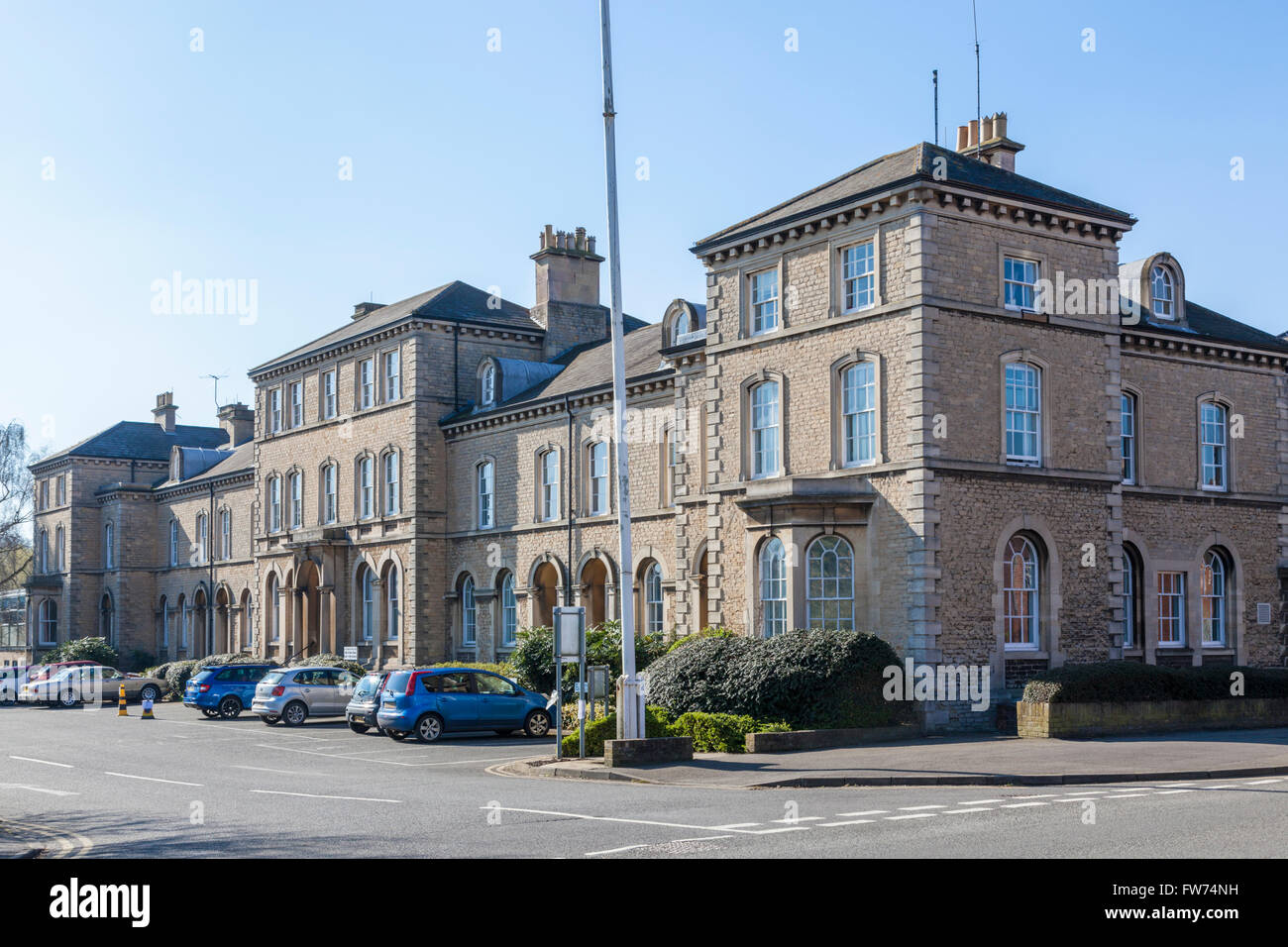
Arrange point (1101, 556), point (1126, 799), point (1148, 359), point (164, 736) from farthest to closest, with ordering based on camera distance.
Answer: point (1148, 359) < point (164, 736) < point (1101, 556) < point (1126, 799)

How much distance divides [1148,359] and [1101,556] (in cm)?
744

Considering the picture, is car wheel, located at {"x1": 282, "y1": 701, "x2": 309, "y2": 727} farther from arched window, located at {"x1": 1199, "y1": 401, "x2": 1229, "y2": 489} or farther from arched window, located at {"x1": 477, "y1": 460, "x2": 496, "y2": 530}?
arched window, located at {"x1": 1199, "y1": 401, "x2": 1229, "y2": 489}

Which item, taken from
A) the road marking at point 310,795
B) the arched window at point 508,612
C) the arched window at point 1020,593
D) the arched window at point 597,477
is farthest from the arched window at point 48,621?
the road marking at point 310,795

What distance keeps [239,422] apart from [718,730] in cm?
5526

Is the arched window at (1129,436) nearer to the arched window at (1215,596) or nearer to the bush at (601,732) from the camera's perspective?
the arched window at (1215,596)

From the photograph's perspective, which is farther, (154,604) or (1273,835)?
(154,604)

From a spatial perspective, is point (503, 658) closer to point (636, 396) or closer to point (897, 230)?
point (636, 396)

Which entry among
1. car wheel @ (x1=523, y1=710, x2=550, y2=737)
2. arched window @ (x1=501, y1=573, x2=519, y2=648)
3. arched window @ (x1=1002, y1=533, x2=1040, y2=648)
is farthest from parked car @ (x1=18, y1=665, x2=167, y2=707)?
arched window @ (x1=1002, y1=533, x2=1040, y2=648)

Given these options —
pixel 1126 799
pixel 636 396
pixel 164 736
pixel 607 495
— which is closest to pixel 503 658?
pixel 607 495

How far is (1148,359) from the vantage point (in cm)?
3325

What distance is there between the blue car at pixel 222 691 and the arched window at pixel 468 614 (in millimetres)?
8620

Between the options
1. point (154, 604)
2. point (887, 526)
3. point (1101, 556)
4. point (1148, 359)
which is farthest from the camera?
point (154, 604)

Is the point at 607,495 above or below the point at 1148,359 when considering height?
below

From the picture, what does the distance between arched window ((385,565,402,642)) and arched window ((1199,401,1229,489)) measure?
2580 centimetres
